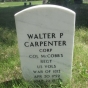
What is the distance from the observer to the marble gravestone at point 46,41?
6.94ft

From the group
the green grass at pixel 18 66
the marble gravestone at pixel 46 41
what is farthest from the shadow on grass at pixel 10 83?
the marble gravestone at pixel 46 41

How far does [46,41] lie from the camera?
2.27 metres

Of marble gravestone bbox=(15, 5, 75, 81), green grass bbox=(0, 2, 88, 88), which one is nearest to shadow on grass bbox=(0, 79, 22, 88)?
green grass bbox=(0, 2, 88, 88)

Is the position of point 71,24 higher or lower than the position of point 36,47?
higher

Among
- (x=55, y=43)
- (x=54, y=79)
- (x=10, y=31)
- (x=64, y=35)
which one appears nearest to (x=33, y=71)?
(x=54, y=79)

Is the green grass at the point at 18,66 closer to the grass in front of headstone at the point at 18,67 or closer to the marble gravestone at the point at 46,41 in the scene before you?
the grass in front of headstone at the point at 18,67

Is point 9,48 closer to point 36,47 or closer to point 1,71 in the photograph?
point 1,71

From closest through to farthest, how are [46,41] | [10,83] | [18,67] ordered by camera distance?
[46,41]
[10,83]
[18,67]

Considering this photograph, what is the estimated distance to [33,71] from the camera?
248 cm

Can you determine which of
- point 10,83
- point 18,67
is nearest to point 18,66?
point 18,67

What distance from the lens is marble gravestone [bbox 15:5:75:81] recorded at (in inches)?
83.3

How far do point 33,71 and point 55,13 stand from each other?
0.87 meters

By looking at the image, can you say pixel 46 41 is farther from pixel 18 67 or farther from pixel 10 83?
pixel 18 67

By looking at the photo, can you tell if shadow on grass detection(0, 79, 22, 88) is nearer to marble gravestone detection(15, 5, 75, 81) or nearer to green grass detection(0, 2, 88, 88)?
green grass detection(0, 2, 88, 88)
